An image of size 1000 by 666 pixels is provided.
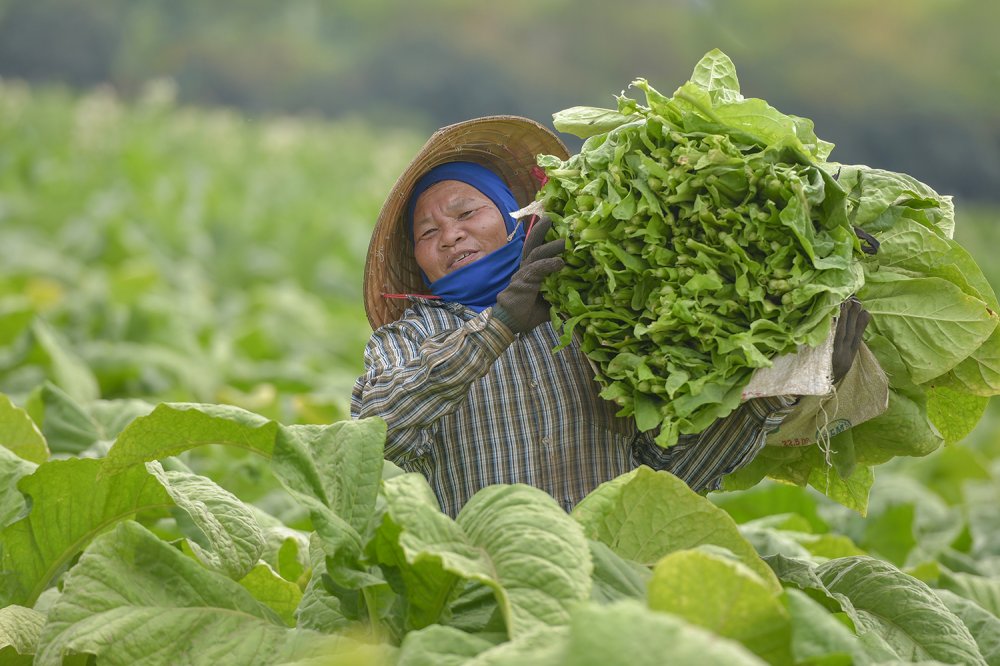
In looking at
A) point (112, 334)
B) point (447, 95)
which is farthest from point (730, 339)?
point (447, 95)

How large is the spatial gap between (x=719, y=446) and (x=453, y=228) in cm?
79

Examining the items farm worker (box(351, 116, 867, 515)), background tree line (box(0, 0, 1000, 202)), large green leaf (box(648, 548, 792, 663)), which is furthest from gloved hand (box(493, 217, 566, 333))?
background tree line (box(0, 0, 1000, 202))

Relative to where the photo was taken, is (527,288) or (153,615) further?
(527,288)

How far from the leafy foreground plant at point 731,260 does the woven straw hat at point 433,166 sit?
1.10ft

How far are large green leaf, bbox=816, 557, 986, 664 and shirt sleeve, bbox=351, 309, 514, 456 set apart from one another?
0.86 metres

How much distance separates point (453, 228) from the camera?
2.80 m

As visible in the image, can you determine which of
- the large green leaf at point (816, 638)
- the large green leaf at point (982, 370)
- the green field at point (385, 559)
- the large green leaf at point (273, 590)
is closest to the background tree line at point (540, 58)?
the green field at point (385, 559)

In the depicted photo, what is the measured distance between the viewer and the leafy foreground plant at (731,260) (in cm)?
226

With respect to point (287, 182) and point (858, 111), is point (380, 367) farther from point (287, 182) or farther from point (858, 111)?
point (858, 111)

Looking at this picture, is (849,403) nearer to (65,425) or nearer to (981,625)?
(981,625)

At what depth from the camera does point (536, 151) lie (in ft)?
9.80

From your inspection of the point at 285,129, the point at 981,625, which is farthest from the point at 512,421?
the point at 285,129

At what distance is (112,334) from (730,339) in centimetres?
463

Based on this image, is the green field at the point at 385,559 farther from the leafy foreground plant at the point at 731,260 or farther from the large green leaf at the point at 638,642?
the leafy foreground plant at the point at 731,260
